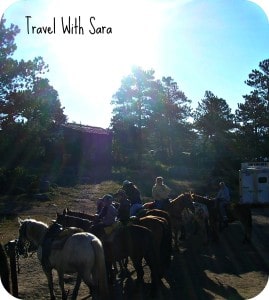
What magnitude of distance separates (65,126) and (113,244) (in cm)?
2200

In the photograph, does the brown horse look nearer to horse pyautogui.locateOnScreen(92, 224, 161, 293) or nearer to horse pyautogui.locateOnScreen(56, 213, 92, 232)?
horse pyautogui.locateOnScreen(56, 213, 92, 232)

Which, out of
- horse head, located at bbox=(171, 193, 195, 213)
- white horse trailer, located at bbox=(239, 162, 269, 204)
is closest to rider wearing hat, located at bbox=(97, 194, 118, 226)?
horse head, located at bbox=(171, 193, 195, 213)

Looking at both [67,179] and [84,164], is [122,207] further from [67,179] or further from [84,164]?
[84,164]

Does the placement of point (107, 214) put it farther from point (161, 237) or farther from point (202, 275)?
point (202, 275)

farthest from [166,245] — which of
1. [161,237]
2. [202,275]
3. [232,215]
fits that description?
[232,215]

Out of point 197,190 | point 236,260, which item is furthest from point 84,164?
point 236,260

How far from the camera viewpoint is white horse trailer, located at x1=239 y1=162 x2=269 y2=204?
1928 centimetres

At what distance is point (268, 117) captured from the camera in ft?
79.5

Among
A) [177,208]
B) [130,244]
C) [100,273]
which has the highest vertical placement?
[177,208]

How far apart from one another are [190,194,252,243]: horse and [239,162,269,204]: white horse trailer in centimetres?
678

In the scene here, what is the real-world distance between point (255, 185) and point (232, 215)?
7.10 meters

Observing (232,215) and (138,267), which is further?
(232,215)

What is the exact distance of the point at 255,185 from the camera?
19.3 m

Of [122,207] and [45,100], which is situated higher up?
[45,100]
